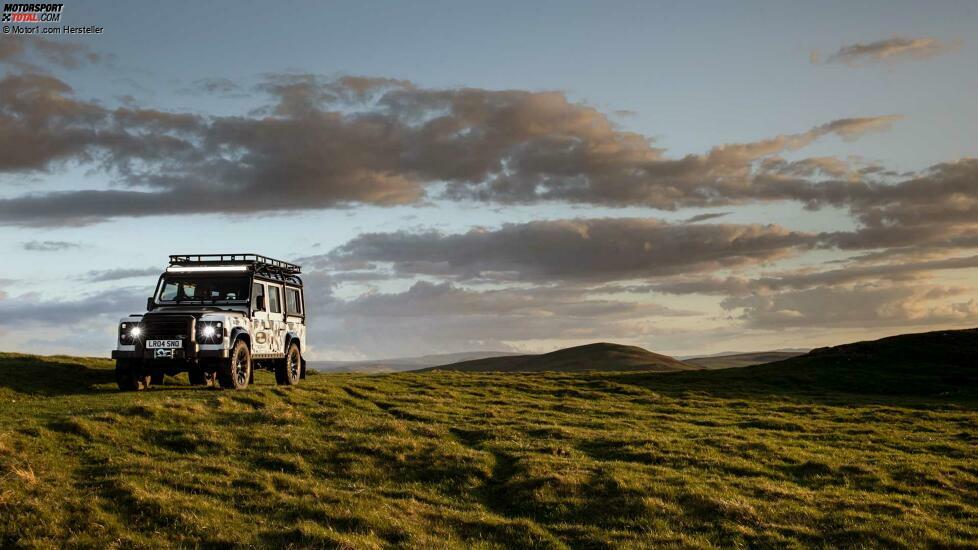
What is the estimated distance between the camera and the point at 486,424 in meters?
27.6

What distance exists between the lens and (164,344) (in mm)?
27609

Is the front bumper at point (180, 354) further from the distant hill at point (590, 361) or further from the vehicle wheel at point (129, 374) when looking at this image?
the distant hill at point (590, 361)

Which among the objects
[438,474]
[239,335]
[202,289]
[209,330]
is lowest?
[438,474]

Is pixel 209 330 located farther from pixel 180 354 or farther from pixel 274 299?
pixel 274 299

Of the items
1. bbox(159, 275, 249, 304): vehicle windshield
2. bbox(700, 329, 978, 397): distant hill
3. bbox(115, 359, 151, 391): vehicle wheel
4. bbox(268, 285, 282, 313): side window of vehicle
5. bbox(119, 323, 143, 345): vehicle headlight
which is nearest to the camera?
bbox(119, 323, 143, 345): vehicle headlight

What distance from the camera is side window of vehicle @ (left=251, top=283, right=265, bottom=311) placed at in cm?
2996

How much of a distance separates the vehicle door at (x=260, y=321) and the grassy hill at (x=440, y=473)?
1949 mm

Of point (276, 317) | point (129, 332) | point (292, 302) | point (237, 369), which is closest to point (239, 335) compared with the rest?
point (237, 369)

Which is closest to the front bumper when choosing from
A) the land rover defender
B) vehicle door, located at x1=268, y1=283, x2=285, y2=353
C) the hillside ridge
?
the land rover defender

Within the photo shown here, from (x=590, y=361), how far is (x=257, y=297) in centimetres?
11963

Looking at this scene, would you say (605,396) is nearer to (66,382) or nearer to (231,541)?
(66,382)

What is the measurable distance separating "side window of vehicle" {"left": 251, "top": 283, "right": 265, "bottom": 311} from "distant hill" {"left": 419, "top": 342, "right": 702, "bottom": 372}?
341ft

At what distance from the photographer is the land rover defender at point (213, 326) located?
90.7 feet

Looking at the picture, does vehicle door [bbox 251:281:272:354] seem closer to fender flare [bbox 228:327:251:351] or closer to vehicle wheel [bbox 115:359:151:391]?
fender flare [bbox 228:327:251:351]
